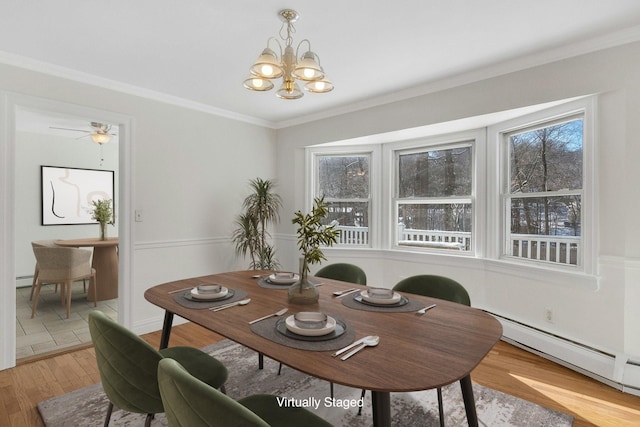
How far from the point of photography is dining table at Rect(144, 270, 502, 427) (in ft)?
3.29

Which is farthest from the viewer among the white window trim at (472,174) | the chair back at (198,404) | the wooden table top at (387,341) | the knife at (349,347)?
the white window trim at (472,174)

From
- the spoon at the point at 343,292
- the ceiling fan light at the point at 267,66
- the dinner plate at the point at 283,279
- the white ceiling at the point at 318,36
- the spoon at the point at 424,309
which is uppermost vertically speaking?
the white ceiling at the point at 318,36

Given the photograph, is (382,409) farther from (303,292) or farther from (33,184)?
(33,184)

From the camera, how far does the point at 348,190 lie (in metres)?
4.40

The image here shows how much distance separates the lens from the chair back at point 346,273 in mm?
2523

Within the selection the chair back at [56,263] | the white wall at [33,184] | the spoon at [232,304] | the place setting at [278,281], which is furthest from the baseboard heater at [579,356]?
the white wall at [33,184]

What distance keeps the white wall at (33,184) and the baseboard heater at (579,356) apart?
249 inches

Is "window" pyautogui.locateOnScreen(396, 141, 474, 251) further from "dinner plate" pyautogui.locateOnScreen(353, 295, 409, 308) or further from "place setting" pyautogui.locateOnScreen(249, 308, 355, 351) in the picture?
"place setting" pyautogui.locateOnScreen(249, 308, 355, 351)

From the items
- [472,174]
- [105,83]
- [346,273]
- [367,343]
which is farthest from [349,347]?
[105,83]

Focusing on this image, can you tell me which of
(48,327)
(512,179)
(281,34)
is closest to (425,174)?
(512,179)

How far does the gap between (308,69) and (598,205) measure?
2.30m

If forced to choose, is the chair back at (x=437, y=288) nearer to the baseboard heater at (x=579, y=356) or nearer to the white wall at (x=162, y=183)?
the baseboard heater at (x=579, y=356)

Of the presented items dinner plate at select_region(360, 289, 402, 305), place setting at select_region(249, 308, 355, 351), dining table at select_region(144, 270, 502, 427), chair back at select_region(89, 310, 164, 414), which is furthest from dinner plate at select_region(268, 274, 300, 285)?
chair back at select_region(89, 310, 164, 414)

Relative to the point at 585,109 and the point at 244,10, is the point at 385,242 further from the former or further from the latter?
the point at 244,10
